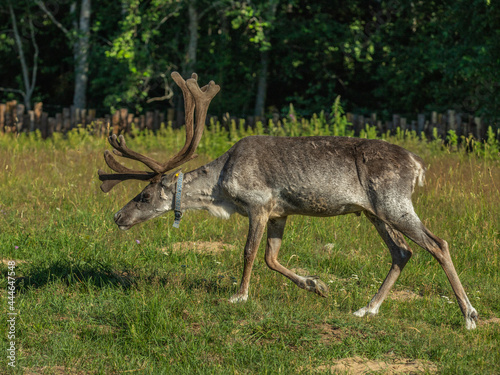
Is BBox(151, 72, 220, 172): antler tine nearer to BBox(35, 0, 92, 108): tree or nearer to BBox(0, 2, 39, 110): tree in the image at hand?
BBox(35, 0, 92, 108): tree

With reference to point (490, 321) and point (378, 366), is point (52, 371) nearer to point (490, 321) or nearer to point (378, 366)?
point (378, 366)

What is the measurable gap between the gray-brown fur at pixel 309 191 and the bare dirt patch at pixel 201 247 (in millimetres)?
1094

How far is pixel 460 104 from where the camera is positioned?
1952cm

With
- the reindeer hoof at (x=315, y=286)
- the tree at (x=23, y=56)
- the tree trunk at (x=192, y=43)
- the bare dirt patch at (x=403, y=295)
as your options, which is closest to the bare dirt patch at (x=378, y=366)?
the reindeer hoof at (x=315, y=286)

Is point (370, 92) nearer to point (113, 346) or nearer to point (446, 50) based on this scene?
point (446, 50)

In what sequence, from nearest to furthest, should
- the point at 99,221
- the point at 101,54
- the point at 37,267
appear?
the point at 37,267 < the point at 99,221 < the point at 101,54

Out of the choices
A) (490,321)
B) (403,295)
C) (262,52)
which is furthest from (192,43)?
(490,321)

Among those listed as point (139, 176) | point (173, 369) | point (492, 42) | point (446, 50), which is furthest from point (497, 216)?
point (446, 50)

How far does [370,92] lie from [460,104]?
12.4ft

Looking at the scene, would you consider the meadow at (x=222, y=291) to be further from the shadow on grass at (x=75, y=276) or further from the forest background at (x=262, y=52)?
the forest background at (x=262, y=52)

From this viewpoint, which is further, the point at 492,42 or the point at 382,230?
the point at 492,42

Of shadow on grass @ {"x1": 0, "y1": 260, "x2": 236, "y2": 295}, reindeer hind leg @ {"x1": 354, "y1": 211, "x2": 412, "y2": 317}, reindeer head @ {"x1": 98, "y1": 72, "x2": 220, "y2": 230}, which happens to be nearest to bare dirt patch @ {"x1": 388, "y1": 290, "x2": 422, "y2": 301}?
reindeer hind leg @ {"x1": 354, "y1": 211, "x2": 412, "y2": 317}

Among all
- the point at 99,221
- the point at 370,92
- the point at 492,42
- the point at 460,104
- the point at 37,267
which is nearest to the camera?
the point at 37,267

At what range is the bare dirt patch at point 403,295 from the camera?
664cm
